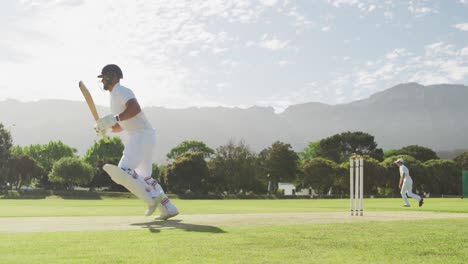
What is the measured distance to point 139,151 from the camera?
10.3 m

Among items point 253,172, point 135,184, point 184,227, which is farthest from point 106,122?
point 253,172

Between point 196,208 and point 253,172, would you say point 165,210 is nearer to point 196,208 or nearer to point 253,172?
point 196,208

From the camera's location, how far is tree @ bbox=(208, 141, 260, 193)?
4080 inches

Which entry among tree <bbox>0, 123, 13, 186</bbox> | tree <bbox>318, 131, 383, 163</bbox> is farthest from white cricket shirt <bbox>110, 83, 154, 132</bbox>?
tree <bbox>318, 131, 383, 163</bbox>

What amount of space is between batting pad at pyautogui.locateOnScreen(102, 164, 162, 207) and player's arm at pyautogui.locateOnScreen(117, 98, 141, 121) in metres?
0.92

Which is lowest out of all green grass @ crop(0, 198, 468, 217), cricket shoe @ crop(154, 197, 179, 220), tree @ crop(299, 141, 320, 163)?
green grass @ crop(0, 198, 468, 217)

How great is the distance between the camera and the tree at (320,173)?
10038 cm

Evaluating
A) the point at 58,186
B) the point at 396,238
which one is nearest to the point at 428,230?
the point at 396,238

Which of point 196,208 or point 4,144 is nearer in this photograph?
point 196,208

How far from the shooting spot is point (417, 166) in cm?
10788

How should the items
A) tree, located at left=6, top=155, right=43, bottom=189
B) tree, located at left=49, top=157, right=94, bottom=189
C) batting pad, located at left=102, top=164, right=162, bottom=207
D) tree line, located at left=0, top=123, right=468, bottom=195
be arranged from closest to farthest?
1. batting pad, located at left=102, top=164, right=162, bottom=207
2. tree line, located at left=0, top=123, right=468, bottom=195
3. tree, located at left=49, top=157, right=94, bottom=189
4. tree, located at left=6, top=155, right=43, bottom=189

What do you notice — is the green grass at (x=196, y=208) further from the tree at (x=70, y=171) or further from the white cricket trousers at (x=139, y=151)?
the tree at (x=70, y=171)

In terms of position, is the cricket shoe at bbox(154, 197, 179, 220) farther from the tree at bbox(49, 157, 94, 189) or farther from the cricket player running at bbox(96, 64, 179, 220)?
the tree at bbox(49, 157, 94, 189)

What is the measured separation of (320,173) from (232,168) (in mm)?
16581
